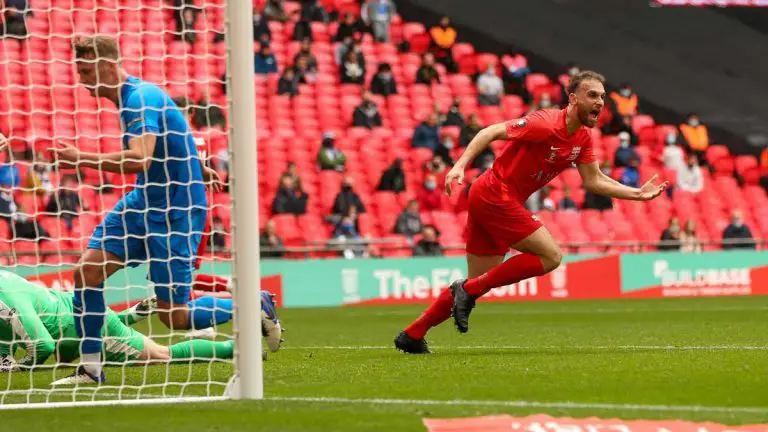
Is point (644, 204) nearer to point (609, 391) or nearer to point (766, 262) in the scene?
point (766, 262)

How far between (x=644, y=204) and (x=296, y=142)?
21.6 feet

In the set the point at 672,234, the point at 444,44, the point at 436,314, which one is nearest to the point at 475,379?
the point at 436,314

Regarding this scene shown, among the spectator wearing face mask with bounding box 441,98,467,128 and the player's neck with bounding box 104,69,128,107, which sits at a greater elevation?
the spectator wearing face mask with bounding box 441,98,467,128

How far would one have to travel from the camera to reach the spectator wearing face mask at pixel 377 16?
88.9 feet

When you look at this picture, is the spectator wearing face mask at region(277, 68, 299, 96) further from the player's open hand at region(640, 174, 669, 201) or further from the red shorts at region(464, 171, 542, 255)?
the player's open hand at region(640, 174, 669, 201)

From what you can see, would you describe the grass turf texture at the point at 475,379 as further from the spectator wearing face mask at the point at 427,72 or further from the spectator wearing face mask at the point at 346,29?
the spectator wearing face mask at the point at 427,72

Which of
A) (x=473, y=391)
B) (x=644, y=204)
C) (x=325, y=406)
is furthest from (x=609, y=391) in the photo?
(x=644, y=204)

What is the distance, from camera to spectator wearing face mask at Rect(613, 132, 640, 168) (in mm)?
25344

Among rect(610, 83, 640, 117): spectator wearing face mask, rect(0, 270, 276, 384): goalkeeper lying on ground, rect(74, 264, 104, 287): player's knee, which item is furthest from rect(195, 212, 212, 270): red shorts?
rect(610, 83, 640, 117): spectator wearing face mask

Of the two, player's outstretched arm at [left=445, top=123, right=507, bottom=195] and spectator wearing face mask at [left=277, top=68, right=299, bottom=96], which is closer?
player's outstretched arm at [left=445, top=123, right=507, bottom=195]

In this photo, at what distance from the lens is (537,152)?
31.9ft

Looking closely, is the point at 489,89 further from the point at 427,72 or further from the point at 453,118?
the point at 453,118

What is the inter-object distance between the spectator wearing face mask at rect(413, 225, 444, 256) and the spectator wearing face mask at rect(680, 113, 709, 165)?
7995 mm

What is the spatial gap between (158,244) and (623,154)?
1837 centimetres
